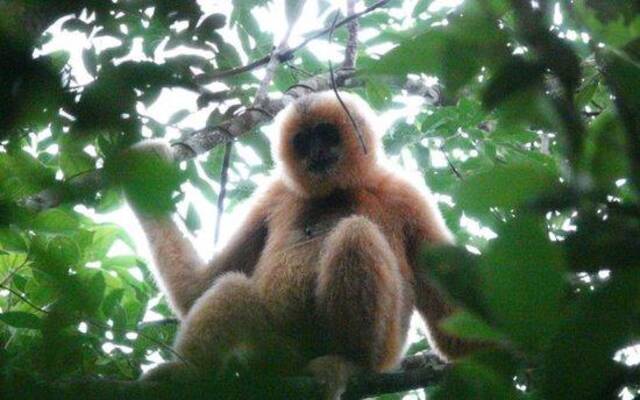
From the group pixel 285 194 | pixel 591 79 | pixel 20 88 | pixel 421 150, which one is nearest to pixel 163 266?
pixel 285 194

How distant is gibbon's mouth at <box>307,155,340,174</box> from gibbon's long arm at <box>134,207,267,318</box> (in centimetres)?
63

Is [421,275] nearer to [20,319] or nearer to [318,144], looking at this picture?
[318,144]

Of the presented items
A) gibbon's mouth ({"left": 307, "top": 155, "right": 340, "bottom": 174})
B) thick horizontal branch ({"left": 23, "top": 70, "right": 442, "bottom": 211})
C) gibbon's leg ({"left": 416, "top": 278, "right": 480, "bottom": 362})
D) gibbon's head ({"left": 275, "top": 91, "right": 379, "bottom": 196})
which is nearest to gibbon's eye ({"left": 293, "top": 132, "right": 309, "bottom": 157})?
gibbon's head ({"left": 275, "top": 91, "right": 379, "bottom": 196})

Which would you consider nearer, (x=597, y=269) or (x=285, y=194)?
(x=597, y=269)

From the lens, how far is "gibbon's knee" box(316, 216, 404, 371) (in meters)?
5.59

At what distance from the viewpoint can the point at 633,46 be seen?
1188mm

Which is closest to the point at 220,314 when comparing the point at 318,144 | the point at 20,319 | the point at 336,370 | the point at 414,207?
the point at 336,370

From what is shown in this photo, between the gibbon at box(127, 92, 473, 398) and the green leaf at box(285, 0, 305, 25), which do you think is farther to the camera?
the gibbon at box(127, 92, 473, 398)

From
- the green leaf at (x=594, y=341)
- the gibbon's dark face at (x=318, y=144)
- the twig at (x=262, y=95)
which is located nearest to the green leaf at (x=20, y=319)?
the green leaf at (x=594, y=341)

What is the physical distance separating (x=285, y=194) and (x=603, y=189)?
20.8ft

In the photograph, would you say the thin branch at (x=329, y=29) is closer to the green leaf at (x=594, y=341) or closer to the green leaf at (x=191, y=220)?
the green leaf at (x=191, y=220)

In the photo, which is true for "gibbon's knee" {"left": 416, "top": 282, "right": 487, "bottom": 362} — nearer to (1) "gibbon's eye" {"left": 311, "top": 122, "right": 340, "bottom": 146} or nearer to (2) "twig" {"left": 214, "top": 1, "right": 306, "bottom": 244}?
(2) "twig" {"left": 214, "top": 1, "right": 306, "bottom": 244}

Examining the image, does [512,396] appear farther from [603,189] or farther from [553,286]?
[603,189]

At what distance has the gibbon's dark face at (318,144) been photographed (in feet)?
24.8
